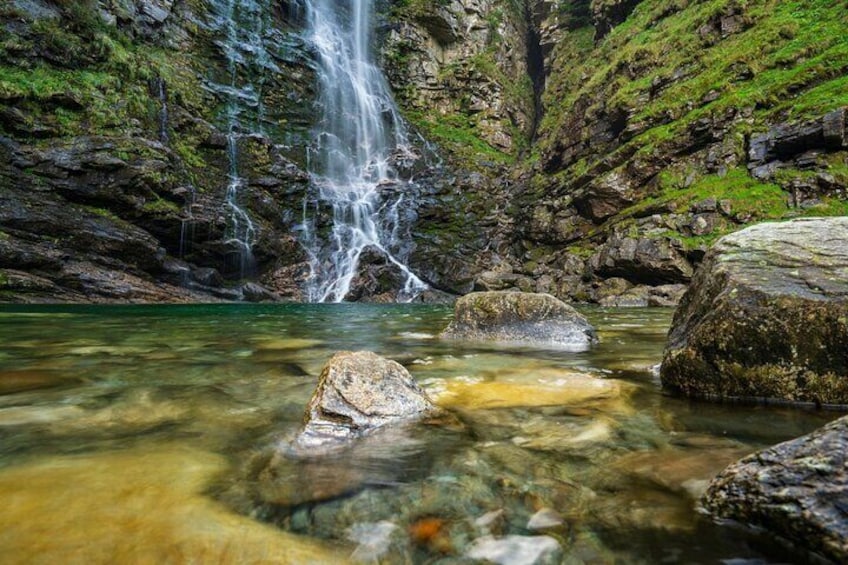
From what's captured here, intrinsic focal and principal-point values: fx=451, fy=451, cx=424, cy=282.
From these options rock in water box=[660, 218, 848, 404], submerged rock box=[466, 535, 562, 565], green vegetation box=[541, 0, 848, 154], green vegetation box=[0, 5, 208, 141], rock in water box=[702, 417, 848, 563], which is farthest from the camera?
green vegetation box=[541, 0, 848, 154]

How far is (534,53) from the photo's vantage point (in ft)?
188

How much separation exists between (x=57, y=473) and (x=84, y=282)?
71.0 feet

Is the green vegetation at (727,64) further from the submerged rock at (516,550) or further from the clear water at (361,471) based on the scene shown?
the submerged rock at (516,550)

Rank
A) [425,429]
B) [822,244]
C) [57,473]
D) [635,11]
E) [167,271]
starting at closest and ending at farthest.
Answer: [57,473] < [425,429] < [822,244] < [167,271] < [635,11]

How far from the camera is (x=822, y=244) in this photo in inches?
145

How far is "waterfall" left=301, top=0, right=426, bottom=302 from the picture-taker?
29.6 m

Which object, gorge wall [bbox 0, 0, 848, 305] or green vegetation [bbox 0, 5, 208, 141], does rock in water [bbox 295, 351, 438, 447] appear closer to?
gorge wall [bbox 0, 0, 848, 305]

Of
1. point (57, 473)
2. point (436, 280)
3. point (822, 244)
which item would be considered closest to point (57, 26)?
point (436, 280)

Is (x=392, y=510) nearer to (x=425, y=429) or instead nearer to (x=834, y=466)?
(x=425, y=429)

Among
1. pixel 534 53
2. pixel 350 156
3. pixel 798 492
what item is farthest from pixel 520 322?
pixel 534 53

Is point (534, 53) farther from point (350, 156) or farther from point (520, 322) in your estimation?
point (520, 322)

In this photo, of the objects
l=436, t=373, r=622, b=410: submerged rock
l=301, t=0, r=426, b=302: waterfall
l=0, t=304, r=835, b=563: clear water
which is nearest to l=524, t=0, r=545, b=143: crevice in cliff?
l=301, t=0, r=426, b=302: waterfall

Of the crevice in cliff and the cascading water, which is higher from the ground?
the crevice in cliff

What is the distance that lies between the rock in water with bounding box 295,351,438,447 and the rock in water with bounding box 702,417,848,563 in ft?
5.87
